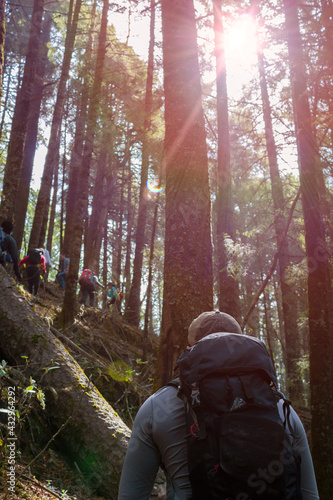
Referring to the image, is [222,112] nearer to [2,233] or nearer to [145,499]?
[2,233]

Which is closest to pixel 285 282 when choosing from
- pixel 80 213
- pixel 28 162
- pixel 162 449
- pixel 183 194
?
pixel 80 213

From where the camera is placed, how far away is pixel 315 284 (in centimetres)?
652

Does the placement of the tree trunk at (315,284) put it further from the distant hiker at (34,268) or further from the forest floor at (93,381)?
the distant hiker at (34,268)

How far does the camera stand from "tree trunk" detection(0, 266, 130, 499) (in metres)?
4.03

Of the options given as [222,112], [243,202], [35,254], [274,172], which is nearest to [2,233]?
[35,254]

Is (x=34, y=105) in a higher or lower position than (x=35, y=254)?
higher

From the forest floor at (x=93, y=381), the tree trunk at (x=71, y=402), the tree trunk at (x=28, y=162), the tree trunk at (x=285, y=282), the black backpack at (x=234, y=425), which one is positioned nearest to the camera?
the black backpack at (x=234, y=425)

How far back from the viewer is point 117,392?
689 cm

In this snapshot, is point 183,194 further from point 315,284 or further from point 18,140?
point 18,140

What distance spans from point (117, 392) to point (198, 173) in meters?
4.64

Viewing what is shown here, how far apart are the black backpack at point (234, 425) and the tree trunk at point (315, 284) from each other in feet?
15.2

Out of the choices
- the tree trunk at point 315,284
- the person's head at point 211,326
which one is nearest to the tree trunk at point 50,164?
the tree trunk at point 315,284

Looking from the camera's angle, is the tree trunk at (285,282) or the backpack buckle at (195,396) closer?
the backpack buckle at (195,396)

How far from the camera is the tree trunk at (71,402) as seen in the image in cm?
403
